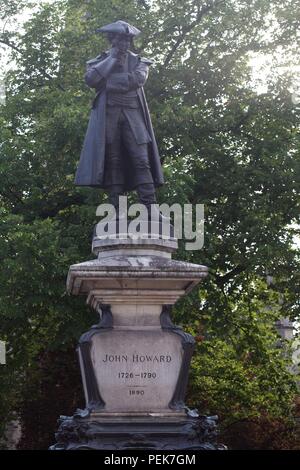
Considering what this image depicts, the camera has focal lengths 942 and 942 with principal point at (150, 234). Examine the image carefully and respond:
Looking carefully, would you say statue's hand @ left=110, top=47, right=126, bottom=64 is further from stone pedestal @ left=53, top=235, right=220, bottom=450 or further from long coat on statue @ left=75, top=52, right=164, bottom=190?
stone pedestal @ left=53, top=235, right=220, bottom=450

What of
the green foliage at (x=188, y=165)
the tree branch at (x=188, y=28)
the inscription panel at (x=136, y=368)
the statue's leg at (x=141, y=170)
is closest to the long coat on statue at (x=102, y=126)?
the statue's leg at (x=141, y=170)

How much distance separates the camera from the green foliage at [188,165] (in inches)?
703

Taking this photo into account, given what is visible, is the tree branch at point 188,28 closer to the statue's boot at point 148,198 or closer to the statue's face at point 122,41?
the statue's face at point 122,41

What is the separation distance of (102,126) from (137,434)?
12.6ft

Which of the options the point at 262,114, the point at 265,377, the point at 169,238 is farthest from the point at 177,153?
the point at 169,238

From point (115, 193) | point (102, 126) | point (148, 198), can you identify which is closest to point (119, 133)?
point (102, 126)

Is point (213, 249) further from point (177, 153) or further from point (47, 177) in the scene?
point (47, 177)

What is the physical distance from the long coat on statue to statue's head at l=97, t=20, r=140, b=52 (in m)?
0.20

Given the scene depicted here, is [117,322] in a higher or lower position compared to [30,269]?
lower

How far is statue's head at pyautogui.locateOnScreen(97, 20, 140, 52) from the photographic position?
38.2 feet

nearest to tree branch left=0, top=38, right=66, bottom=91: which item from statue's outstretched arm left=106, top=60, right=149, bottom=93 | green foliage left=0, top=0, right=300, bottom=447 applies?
green foliage left=0, top=0, right=300, bottom=447

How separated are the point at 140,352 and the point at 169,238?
145 centimetres

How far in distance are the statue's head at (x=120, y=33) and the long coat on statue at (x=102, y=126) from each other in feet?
0.67
